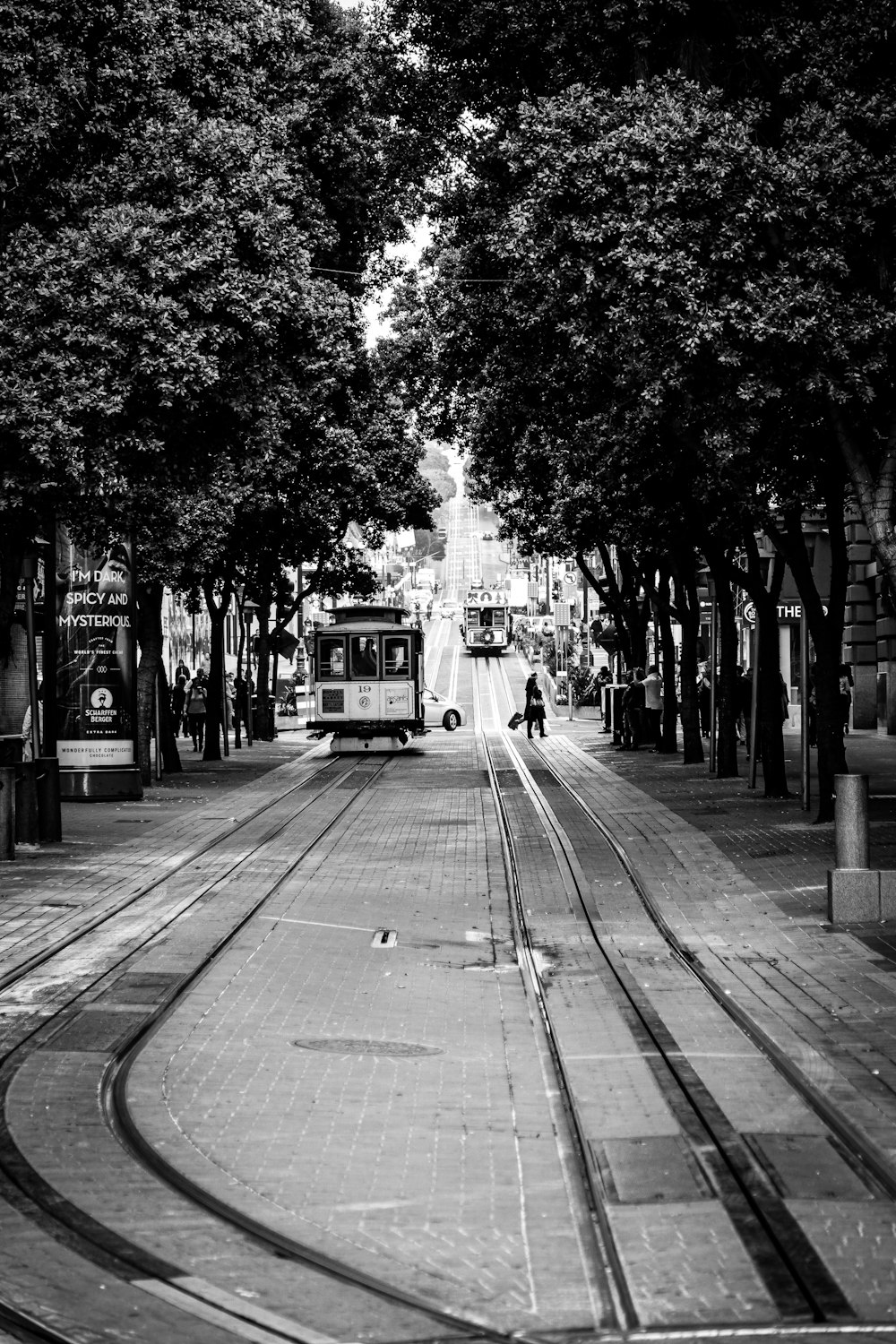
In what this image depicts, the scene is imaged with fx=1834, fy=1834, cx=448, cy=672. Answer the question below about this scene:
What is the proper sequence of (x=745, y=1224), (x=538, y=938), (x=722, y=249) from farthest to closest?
(x=722, y=249), (x=538, y=938), (x=745, y=1224)

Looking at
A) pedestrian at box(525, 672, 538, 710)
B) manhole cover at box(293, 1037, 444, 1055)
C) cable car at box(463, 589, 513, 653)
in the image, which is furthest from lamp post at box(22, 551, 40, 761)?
cable car at box(463, 589, 513, 653)

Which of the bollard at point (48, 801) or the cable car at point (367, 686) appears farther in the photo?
the cable car at point (367, 686)

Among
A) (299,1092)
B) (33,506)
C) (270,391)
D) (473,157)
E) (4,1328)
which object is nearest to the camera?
(4,1328)

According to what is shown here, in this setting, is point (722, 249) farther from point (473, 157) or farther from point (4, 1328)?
point (4, 1328)

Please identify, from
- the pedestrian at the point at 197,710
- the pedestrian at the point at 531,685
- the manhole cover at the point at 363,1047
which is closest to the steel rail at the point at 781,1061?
the manhole cover at the point at 363,1047

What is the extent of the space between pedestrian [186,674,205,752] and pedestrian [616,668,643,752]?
10.8 m

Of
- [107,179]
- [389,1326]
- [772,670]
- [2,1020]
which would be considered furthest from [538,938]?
[772,670]

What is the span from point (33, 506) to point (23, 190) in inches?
132

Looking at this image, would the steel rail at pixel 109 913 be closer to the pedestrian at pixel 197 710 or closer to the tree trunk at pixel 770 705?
the tree trunk at pixel 770 705

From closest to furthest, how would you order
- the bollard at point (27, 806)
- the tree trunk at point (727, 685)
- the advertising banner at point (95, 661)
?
the bollard at point (27, 806)
the advertising banner at point (95, 661)
the tree trunk at point (727, 685)

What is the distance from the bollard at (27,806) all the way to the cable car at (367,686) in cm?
2193

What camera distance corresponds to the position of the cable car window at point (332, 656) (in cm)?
4275

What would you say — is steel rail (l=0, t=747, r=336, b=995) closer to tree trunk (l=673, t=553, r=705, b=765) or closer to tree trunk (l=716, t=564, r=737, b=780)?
tree trunk (l=716, t=564, r=737, b=780)

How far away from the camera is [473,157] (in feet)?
78.3
